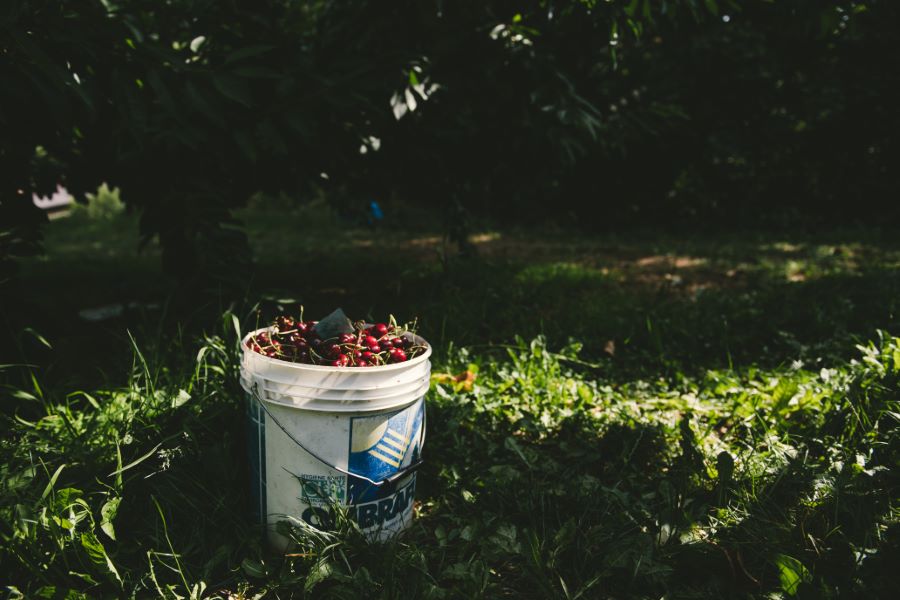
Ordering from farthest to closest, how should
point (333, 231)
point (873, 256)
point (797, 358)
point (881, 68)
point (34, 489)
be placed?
point (333, 231)
point (881, 68)
point (873, 256)
point (797, 358)
point (34, 489)

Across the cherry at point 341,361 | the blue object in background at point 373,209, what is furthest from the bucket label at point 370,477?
the blue object in background at point 373,209

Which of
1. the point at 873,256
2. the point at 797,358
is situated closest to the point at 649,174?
the point at 873,256

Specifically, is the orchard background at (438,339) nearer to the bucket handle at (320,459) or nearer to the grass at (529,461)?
the grass at (529,461)

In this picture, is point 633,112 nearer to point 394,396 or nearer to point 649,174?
point 394,396

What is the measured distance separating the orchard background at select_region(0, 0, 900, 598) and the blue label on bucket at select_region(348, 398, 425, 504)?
0.13 m

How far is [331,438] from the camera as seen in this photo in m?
1.59

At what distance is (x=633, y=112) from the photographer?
12.5 ft

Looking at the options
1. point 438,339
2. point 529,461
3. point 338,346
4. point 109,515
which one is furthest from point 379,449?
point 438,339

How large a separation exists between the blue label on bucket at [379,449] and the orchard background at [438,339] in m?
0.13

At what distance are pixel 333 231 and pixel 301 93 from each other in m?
5.97

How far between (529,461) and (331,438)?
2.70 feet

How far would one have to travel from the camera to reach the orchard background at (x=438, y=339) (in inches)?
63.1

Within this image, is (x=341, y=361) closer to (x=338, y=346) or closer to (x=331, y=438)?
(x=338, y=346)

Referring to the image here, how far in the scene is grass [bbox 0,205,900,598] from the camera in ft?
5.07
